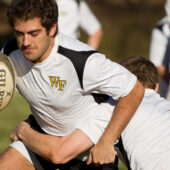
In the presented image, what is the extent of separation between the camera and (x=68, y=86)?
3.57 m

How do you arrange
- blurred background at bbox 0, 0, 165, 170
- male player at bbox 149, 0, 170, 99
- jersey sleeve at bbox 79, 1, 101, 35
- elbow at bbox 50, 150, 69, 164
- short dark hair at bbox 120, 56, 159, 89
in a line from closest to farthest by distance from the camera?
elbow at bbox 50, 150, 69, 164
short dark hair at bbox 120, 56, 159, 89
male player at bbox 149, 0, 170, 99
jersey sleeve at bbox 79, 1, 101, 35
blurred background at bbox 0, 0, 165, 170

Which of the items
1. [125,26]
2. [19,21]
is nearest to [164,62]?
[19,21]

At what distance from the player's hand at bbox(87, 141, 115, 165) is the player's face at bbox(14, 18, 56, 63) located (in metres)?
0.78

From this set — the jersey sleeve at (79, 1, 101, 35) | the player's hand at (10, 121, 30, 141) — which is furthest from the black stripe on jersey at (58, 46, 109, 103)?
the jersey sleeve at (79, 1, 101, 35)

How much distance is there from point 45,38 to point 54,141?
0.82m

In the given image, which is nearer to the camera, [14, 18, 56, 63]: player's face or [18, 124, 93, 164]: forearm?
[14, 18, 56, 63]: player's face

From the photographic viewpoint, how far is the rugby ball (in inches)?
136

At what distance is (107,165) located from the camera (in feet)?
12.7

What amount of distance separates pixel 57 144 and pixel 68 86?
1.60 feet

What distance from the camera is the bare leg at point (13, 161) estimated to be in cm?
383

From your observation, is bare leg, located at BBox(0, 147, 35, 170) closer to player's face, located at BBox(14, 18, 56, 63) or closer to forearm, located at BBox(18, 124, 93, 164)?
forearm, located at BBox(18, 124, 93, 164)

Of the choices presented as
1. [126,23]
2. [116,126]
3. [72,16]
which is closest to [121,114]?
[116,126]

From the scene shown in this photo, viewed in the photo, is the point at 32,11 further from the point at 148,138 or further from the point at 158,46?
the point at 158,46

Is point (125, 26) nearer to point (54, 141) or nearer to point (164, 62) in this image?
point (164, 62)
